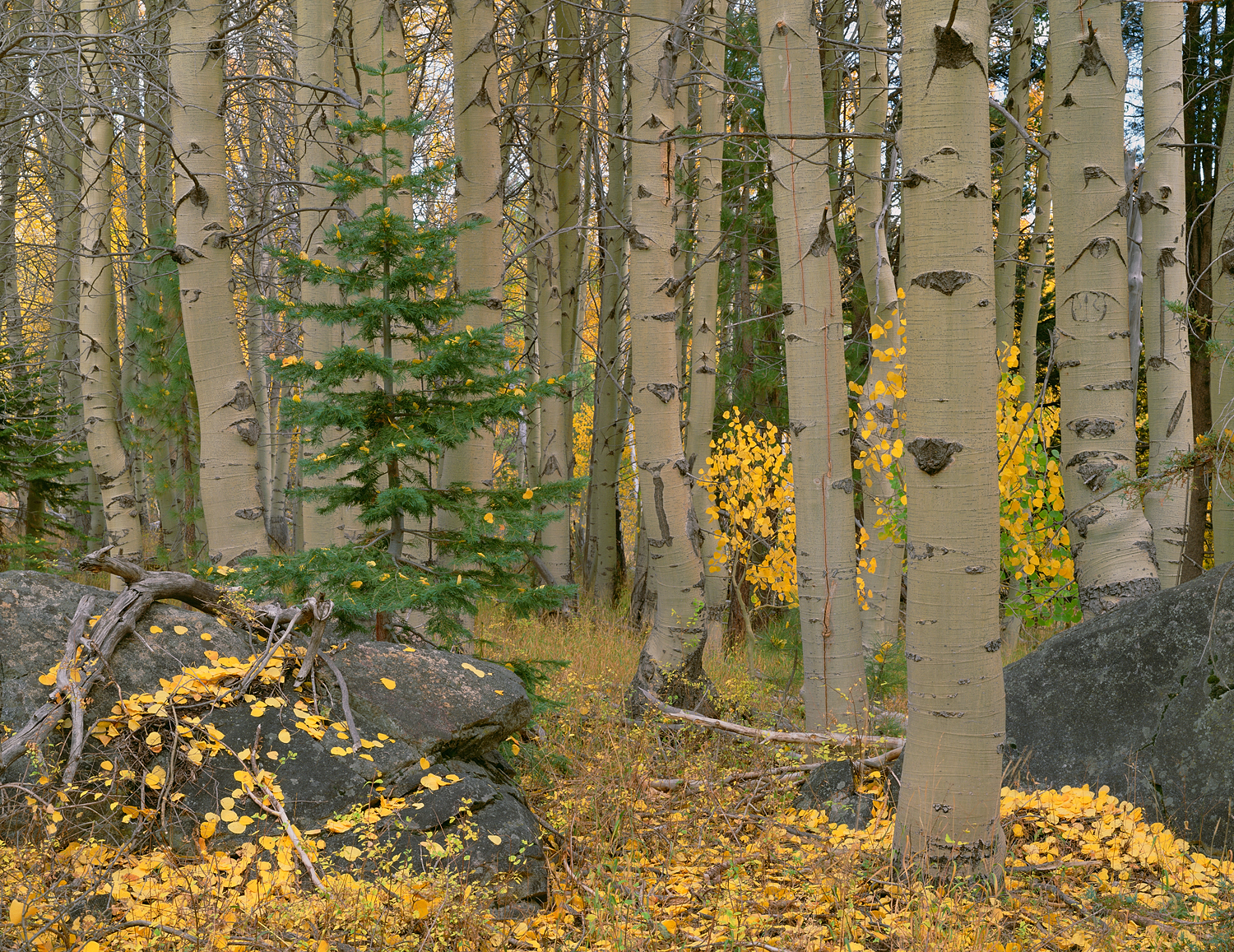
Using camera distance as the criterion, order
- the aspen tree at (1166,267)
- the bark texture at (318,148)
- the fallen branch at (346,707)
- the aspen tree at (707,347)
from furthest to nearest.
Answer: the aspen tree at (707,347), the bark texture at (318,148), the aspen tree at (1166,267), the fallen branch at (346,707)

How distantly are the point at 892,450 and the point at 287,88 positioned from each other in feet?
17.4

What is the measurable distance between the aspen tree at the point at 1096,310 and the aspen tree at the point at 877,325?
34.9 inches

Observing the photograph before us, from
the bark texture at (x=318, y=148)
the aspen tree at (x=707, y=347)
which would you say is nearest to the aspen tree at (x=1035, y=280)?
the aspen tree at (x=707, y=347)

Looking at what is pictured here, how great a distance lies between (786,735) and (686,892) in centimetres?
141

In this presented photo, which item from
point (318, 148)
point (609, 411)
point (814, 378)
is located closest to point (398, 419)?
point (814, 378)

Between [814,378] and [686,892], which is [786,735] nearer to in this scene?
[686,892]

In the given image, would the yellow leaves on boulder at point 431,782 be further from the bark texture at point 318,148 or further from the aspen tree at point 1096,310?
the aspen tree at point 1096,310

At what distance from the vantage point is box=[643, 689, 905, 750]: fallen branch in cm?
366

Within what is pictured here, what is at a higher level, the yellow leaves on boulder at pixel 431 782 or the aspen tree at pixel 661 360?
the aspen tree at pixel 661 360

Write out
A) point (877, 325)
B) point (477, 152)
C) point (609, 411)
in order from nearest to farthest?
point (877, 325) < point (477, 152) < point (609, 411)

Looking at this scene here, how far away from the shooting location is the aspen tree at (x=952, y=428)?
2.39 m

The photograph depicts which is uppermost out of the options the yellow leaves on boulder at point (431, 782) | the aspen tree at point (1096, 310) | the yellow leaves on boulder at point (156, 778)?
the aspen tree at point (1096, 310)

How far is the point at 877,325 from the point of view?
4633 millimetres

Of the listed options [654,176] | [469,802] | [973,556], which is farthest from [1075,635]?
[654,176]
